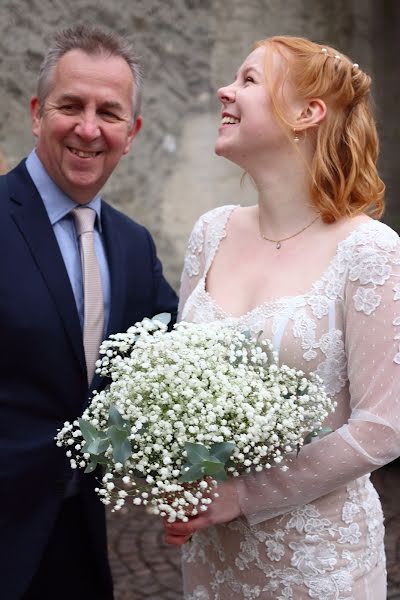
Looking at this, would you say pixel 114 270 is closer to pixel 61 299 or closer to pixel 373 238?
pixel 61 299

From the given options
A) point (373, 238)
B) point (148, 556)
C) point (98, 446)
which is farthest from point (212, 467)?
point (148, 556)

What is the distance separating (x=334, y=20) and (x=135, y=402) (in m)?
6.42

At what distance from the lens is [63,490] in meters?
3.00

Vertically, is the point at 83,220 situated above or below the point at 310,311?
above

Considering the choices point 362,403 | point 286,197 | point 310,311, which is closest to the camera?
point 362,403

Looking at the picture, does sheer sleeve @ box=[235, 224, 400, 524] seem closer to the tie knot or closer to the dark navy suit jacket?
the dark navy suit jacket

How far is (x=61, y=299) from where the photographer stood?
296 centimetres

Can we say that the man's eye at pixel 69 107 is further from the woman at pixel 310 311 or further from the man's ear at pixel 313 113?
the man's ear at pixel 313 113

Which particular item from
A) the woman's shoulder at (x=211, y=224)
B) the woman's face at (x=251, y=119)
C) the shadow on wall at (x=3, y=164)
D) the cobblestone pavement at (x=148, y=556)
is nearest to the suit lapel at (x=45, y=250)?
the woman's shoulder at (x=211, y=224)

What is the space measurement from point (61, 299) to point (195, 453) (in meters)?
1.07

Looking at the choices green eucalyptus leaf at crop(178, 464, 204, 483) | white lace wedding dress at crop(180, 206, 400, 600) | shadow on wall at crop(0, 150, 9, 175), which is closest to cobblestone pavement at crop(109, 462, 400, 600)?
white lace wedding dress at crop(180, 206, 400, 600)

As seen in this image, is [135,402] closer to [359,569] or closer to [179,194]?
[359,569]

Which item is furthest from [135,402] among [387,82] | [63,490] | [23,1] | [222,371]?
[387,82]

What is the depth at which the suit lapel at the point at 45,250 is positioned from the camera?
2.96 m
